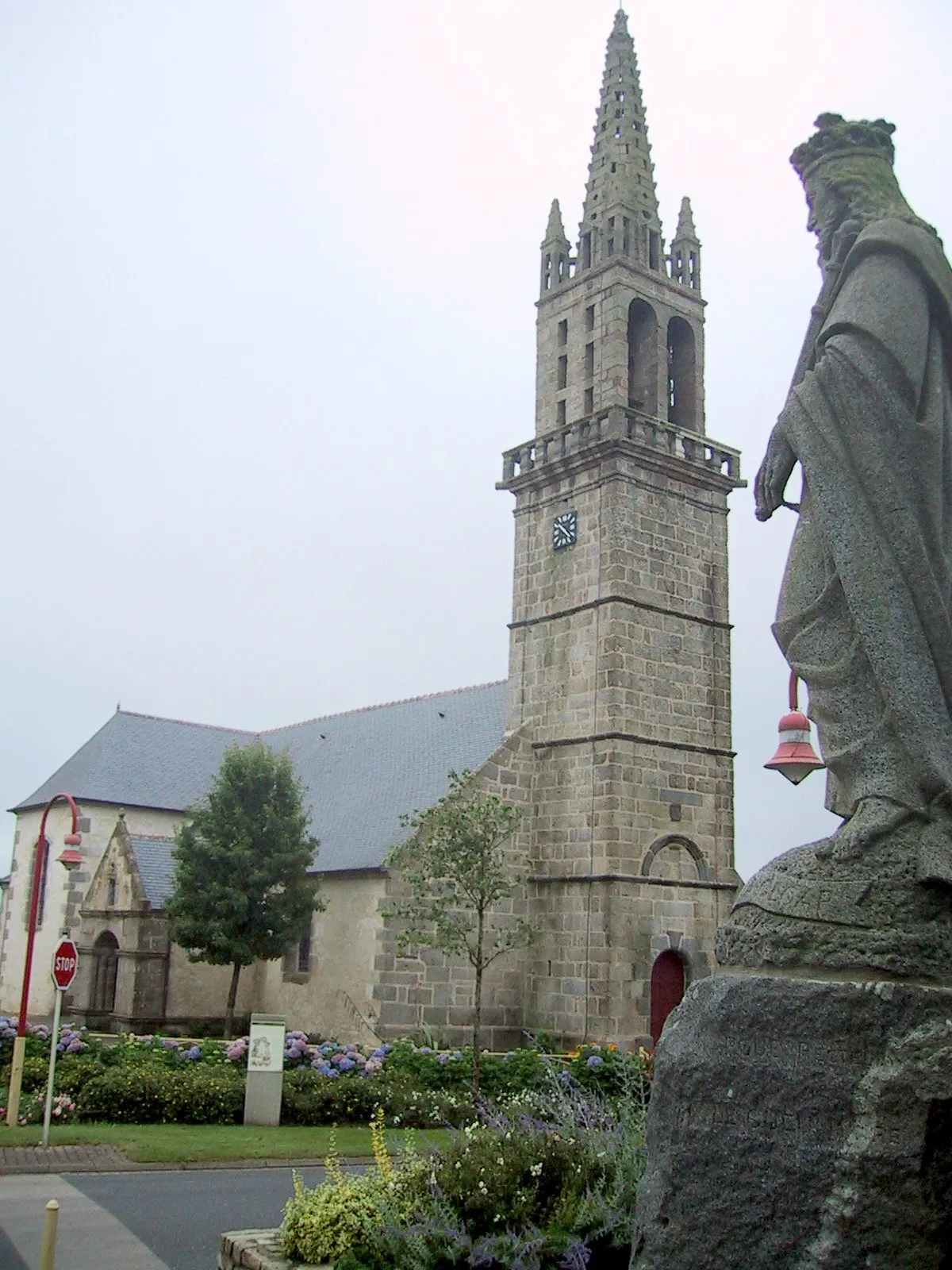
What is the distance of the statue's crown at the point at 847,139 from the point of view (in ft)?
17.1

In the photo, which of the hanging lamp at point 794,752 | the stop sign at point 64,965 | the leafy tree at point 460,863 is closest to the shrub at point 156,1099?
the stop sign at point 64,965

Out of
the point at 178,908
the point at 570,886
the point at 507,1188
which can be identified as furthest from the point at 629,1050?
the point at 507,1188

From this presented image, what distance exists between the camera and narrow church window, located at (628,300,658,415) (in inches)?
1082

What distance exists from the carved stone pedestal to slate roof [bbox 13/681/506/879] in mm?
20875

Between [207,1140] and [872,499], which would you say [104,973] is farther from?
[872,499]

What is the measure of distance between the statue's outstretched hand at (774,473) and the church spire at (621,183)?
23.4 metres

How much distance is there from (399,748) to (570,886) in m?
8.47

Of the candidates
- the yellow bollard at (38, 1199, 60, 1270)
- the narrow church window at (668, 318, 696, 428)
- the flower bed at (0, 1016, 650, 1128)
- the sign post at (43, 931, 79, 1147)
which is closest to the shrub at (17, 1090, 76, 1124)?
the flower bed at (0, 1016, 650, 1128)

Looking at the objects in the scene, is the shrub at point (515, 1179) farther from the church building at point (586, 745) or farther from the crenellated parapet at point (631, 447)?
the crenellated parapet at point (631, 447)

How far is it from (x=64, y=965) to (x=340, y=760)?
64.3ft

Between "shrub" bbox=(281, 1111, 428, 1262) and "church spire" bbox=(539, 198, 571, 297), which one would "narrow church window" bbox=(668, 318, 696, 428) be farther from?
"shrub" bbox=(281, 1111, 428, 1262)

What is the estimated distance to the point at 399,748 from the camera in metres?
31.2

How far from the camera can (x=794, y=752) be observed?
32.9 ft

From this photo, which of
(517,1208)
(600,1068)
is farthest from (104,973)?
(517,1208)
